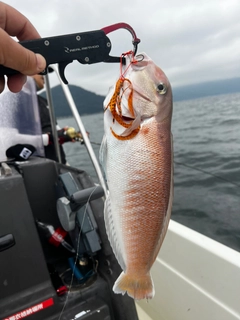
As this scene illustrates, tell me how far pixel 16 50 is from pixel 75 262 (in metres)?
1.69

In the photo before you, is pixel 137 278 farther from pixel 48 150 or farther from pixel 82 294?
pixel 48 150

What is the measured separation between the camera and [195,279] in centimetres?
216

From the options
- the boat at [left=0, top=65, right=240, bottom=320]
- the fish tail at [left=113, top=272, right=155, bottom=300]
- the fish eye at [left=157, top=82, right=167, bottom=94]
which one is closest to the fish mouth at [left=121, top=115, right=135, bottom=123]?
the fish eye at [left=157, top=82, right=167, bottom=94]

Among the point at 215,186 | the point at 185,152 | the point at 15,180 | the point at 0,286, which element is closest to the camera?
the point at 0,286

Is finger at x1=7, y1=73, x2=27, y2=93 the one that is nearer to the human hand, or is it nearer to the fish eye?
the human hand

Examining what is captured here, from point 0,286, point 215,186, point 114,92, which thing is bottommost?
point 215,186

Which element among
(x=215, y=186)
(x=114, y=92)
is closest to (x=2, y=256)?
(x=114, y=92)

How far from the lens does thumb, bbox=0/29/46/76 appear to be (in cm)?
103

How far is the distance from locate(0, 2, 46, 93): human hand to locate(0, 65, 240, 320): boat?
2.83 feet

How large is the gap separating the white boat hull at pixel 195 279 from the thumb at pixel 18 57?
1.59 m

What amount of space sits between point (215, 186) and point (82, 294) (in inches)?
175

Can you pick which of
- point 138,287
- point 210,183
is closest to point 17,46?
point 138,287

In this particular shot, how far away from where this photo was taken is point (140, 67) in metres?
1.26

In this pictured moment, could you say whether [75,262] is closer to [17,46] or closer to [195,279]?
[195,279]
